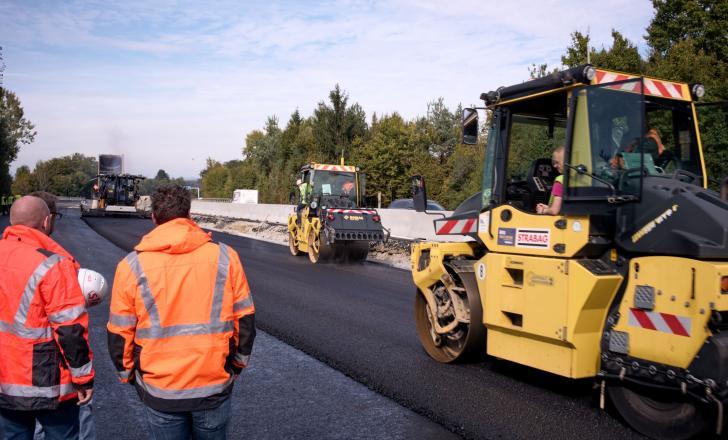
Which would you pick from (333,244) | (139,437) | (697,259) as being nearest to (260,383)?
(139,437)

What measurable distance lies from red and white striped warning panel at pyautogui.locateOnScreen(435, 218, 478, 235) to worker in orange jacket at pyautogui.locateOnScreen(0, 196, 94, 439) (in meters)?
3.96

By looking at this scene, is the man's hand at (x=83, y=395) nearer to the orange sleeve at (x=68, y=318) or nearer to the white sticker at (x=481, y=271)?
the orange sleeve at (x=68, y=318)

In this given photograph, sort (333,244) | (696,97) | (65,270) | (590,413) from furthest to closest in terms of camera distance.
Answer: (333,244) < (696,97) < (590,413) < (65,270)

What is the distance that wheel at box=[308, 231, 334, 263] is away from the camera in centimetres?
1595

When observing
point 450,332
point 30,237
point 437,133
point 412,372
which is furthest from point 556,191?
point 437,133

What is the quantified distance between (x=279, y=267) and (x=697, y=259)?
11.4 meters

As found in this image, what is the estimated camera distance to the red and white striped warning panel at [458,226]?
636 cm

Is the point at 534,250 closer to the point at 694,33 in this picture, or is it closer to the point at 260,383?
the point at 260,383

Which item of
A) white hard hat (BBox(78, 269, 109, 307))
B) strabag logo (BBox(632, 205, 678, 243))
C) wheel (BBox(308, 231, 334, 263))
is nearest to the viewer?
white hard hat (BBox(78, 269, 109, 307))

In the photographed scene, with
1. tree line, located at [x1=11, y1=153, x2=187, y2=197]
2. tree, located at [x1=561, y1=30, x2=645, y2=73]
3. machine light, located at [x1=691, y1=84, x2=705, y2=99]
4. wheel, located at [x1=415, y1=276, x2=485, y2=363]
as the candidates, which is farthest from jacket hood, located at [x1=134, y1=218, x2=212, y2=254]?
tree line, located at [x1=11, y1=153, x2=187, y2=197]

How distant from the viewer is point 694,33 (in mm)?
29594

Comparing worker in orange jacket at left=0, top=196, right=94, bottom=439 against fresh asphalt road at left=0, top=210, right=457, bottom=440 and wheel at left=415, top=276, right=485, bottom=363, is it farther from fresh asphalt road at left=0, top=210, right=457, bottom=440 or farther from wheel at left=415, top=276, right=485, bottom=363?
wheel at left=415, top=276, right=485, bottom=363

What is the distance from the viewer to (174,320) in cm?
291

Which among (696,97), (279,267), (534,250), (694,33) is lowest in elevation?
(279,267)
